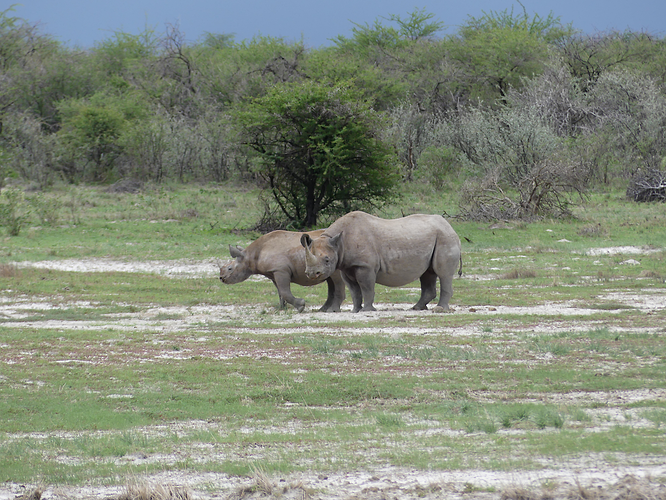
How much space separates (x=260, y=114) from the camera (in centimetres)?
2753

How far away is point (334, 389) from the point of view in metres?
8.59

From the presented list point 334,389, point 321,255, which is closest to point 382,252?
point 321,255

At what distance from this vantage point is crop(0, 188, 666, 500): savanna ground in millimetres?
5836

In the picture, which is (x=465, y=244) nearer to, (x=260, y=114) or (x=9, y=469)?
(x=260, y=114)

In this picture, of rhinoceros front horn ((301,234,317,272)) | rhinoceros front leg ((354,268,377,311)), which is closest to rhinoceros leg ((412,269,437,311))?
rhinoceros front leg ((354,268,377,311))

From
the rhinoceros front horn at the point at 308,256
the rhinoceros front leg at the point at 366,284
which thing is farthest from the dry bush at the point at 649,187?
the rhinoceros front horn at the point at 308,256

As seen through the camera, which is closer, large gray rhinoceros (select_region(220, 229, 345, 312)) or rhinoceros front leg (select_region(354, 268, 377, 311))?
rhinoceros front leg (select_region(354, 268, 377, 311))

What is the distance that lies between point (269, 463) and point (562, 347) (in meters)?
5.31

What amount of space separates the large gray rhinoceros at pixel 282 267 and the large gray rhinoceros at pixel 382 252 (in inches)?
18.1

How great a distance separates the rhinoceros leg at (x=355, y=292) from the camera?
49.3 feet

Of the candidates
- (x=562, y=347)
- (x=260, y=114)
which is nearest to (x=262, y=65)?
(x=260, y=114)

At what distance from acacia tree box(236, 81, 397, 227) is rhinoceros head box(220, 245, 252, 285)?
11189 millimetres

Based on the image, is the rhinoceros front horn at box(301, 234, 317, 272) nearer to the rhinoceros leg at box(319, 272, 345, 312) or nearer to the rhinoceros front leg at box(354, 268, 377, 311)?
the rhinoceros front leg at box(354, 268, 377, 311)

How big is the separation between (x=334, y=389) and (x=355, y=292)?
655 cm
